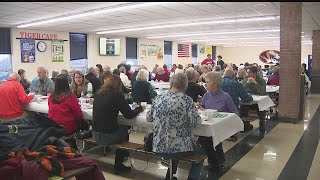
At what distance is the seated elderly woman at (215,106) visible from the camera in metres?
3.97

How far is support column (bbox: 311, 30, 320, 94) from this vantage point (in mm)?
13402

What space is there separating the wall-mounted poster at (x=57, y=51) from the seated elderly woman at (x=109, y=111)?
29.0 ft

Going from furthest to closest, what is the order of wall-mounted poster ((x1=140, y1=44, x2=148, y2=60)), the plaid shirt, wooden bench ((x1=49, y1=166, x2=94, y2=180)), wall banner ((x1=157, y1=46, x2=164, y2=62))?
wall banner ((x1=157, y1=46, x2=164, y2=62)) → wall-mounted poster ((x1=140, y1=44, x2=148, y2=60)) → the plaid shirt → wooden bench ((x1=49, y1=166, x2=94, y2=180))

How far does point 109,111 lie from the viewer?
3771mm

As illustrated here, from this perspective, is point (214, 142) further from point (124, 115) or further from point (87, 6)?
point (87, 6)

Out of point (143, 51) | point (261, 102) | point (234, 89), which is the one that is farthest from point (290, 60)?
point (143, 51)

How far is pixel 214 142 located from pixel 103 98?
1414 mm

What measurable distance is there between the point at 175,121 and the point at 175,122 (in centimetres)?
1

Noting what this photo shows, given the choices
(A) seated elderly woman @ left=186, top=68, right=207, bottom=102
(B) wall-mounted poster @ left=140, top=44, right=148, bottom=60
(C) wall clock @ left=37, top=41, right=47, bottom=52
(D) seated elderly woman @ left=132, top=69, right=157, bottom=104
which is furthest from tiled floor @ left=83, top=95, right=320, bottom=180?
(B) wall-mounted poster @ left=140, top=44, right=148, bottom=60

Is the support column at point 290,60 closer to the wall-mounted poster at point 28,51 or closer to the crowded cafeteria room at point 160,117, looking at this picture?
the crowded cafeteria room at point 160,117

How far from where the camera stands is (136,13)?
7.98 m

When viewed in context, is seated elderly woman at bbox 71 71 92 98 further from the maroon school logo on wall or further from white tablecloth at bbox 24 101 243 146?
the maroon school logo on wall

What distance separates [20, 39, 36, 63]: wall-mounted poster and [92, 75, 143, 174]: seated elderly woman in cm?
826

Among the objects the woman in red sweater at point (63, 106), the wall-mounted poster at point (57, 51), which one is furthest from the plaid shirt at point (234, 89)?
the wall-mounted poster at point (57, 51)
